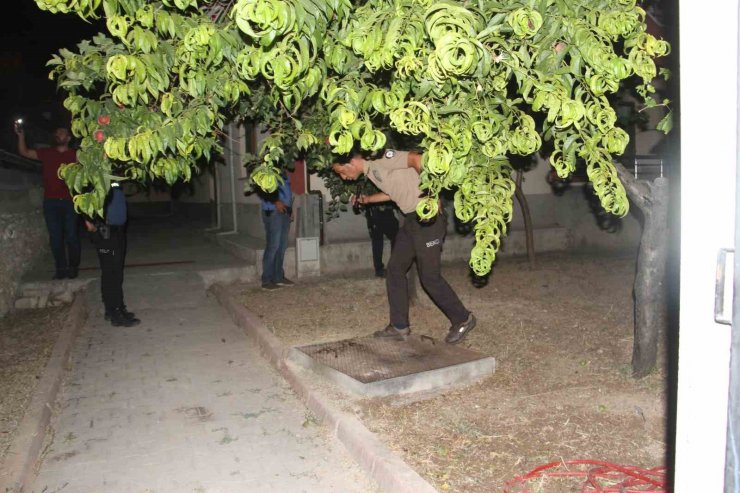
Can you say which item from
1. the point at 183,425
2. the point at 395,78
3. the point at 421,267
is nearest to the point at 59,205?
the point at 183,425

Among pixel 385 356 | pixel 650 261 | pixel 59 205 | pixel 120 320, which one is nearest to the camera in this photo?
pixel 650 261

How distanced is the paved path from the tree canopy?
1795mm

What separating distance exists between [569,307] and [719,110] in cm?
587

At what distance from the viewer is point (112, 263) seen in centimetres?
724

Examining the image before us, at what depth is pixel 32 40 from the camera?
2514cm

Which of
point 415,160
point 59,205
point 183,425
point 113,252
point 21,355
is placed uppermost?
point 415,160

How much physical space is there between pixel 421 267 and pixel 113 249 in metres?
3.75

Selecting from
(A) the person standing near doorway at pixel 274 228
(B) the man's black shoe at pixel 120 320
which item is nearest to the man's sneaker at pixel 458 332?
(A) the person standing near doorway at pixel 274 228

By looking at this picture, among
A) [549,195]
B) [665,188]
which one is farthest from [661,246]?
[549,195]

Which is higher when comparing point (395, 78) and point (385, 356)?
point (395, 78)

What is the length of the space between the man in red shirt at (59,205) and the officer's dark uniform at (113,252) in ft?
5.10

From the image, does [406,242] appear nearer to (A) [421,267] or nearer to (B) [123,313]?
(A) [421,267]

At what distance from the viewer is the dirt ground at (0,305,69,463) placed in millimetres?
4785

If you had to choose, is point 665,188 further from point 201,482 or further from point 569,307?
point 201,482
